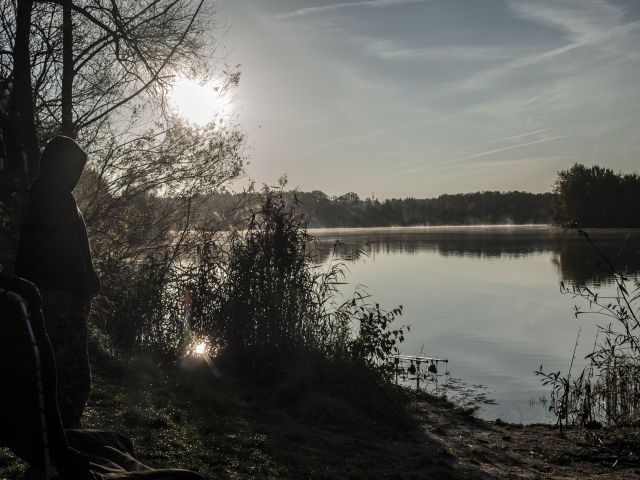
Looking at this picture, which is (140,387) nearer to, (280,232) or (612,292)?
(280,232)

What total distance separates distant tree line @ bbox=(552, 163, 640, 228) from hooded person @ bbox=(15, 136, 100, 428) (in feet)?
250

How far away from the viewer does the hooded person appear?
399 centimetres

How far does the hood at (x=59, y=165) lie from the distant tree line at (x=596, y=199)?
76089 mm

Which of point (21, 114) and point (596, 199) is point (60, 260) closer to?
point (21, 114)

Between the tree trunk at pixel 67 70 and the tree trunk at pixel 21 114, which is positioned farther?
the tree trunk at pixel 67 70

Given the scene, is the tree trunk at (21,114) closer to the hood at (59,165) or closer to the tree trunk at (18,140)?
the tree trunk at (18,140)

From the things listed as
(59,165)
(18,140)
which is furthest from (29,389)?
(18,140)

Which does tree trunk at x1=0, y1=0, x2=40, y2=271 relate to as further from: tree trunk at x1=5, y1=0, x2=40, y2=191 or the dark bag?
the dark bag

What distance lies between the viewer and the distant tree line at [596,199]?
245ft

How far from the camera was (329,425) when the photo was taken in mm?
6785

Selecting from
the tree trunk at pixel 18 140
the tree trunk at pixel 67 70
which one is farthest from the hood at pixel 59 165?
the tree trunk at pixel 67 70

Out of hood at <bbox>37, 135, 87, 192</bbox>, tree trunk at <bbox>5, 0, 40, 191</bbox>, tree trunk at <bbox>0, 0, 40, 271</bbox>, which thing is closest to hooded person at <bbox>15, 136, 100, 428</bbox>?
hood at <bbox>37, 135, 87, 192</bbox>

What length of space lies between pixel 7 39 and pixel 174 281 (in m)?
4.56

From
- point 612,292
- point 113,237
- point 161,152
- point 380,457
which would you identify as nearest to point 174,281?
point 113,237
